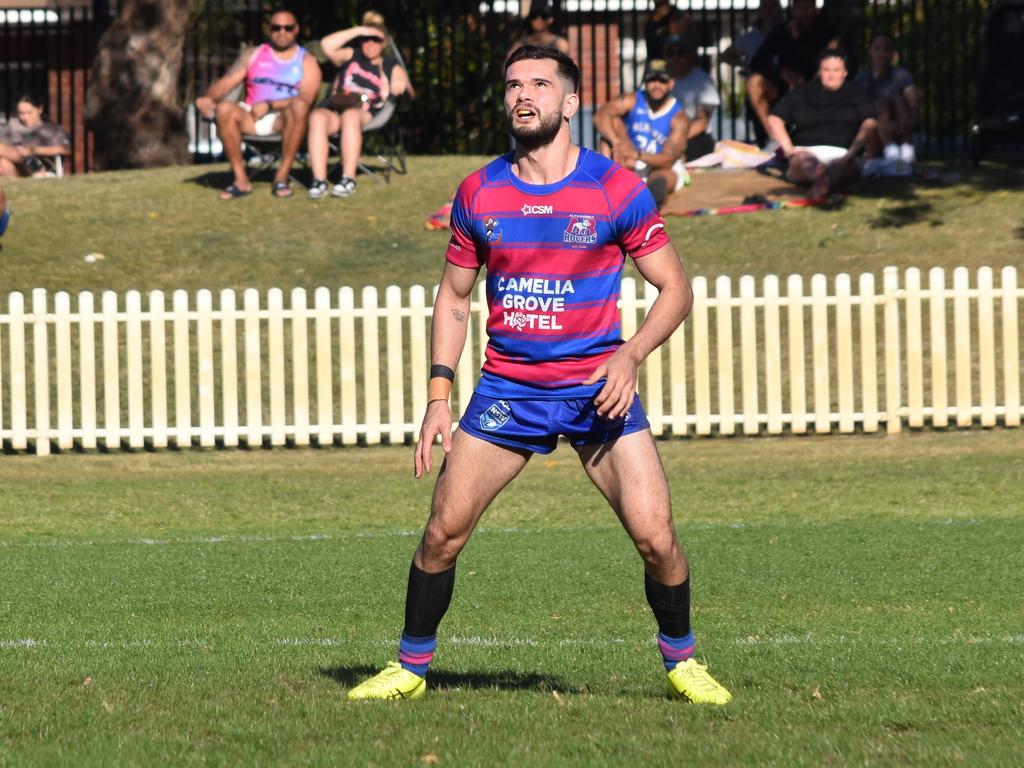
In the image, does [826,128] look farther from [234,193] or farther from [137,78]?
[137,78]

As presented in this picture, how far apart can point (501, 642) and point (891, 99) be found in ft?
45.1

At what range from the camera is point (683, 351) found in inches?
570

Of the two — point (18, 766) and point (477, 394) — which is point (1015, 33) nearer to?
point (477, 394)

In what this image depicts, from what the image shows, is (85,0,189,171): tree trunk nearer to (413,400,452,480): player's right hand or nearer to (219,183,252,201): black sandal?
(219,183,252,201): black sandal

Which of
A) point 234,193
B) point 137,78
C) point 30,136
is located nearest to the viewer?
point 234,193

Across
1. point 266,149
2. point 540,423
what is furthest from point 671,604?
point 266,149

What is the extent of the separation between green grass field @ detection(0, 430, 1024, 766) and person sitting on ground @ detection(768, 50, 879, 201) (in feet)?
16.9

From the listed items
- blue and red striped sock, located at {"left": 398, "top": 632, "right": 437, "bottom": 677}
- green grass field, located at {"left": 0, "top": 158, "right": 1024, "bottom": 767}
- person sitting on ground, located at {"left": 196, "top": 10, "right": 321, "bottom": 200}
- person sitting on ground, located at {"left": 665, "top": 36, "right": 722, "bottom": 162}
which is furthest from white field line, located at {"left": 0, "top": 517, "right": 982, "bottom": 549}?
person sitting on ground, located at {"left": 665, "top": 36, "right": 722, "bottom": 162}

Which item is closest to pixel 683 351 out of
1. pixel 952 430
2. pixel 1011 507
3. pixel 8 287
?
pixel 952 430

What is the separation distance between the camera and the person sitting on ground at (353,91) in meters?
19.4

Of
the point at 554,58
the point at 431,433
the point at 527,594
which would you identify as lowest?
the point at 527,594

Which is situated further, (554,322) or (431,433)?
(431,433)

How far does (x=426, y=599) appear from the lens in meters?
5.31

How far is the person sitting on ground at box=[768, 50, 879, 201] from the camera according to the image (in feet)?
60.3
